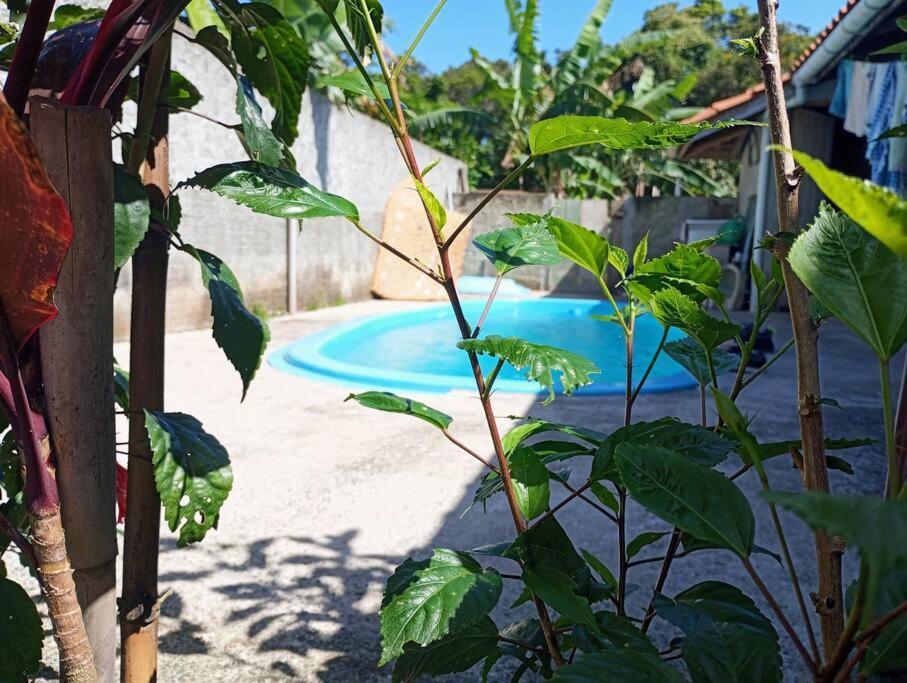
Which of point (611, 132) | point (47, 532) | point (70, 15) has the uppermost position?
point (70, 15)

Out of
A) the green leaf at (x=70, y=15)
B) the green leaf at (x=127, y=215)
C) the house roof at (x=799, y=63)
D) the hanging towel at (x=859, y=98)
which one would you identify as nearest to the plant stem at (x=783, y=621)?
the green leaf at (x=127, y=215)

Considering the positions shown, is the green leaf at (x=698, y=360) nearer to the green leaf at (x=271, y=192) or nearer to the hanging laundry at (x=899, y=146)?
the green leaf at (x=271, y=192)

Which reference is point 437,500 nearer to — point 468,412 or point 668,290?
point 468,412

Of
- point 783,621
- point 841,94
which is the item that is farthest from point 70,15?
point 841,94

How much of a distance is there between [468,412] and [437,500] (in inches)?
58.5

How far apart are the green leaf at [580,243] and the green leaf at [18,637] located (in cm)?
71

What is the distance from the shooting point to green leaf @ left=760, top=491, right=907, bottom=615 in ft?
1.00

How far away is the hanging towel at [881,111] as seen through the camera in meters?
5.63

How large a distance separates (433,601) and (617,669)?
0.20 m

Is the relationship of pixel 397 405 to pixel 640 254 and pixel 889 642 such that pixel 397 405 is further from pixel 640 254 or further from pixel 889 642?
pixel 889 642

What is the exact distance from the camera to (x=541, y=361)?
0.61 m

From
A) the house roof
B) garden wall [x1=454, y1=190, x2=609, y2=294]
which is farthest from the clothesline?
garden wall [x1=454, y1=190, x2=609, y2=294]

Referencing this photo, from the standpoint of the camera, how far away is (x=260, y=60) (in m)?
1.02

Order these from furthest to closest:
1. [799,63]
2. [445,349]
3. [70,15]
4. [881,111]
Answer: [445,349] < [799,63] < [881,111] < [70,15]
